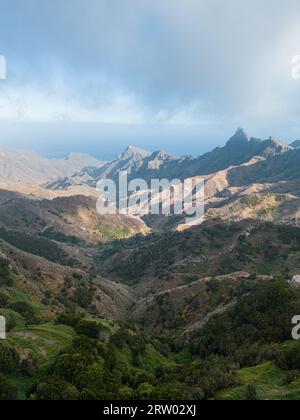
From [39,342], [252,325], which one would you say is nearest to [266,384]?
[39,342]

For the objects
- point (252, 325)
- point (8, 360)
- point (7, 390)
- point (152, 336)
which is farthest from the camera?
point (152, 336)

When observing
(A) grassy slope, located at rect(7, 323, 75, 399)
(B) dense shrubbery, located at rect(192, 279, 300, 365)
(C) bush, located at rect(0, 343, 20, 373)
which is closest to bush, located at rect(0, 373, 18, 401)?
(A) grassy slope, located at rect(7, 323, 75, 399)

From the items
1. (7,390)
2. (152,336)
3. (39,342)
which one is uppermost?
(39,342)

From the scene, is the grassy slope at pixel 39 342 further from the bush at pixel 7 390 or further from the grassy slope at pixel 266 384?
the grassy slope at pixel 266 384

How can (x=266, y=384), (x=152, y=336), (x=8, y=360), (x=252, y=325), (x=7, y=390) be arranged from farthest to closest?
(x=152, y=336) → (x=252, y=325) → (x=266, y=384) → (x=8, y=360) → (x=7, y=390)

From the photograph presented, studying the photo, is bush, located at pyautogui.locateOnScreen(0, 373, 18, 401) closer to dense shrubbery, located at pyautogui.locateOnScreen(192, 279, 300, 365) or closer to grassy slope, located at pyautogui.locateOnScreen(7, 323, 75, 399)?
grassy slope, located at pyautogui.locateOnScreen(7, 323, 75, 399)

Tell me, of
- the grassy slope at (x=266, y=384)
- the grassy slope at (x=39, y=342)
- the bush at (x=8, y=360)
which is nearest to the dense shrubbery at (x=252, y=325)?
the grassy slope at (x=266, y=384)

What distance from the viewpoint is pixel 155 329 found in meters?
76.4

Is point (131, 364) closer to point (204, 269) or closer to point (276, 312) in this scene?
point (276, 312)

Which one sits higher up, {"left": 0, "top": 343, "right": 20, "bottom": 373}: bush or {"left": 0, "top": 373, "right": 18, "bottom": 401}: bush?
{"left": 0, "top": 343, "right": 20, "bottom": 373}: bush

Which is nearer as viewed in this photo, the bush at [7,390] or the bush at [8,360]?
the bush at [7,390]

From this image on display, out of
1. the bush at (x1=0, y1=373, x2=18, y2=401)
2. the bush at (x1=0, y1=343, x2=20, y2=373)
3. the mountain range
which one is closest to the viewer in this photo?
the bush at (x1=0, y1=373, x2=18, y2=401)

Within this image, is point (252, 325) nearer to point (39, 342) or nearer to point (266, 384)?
point (266, 384)
